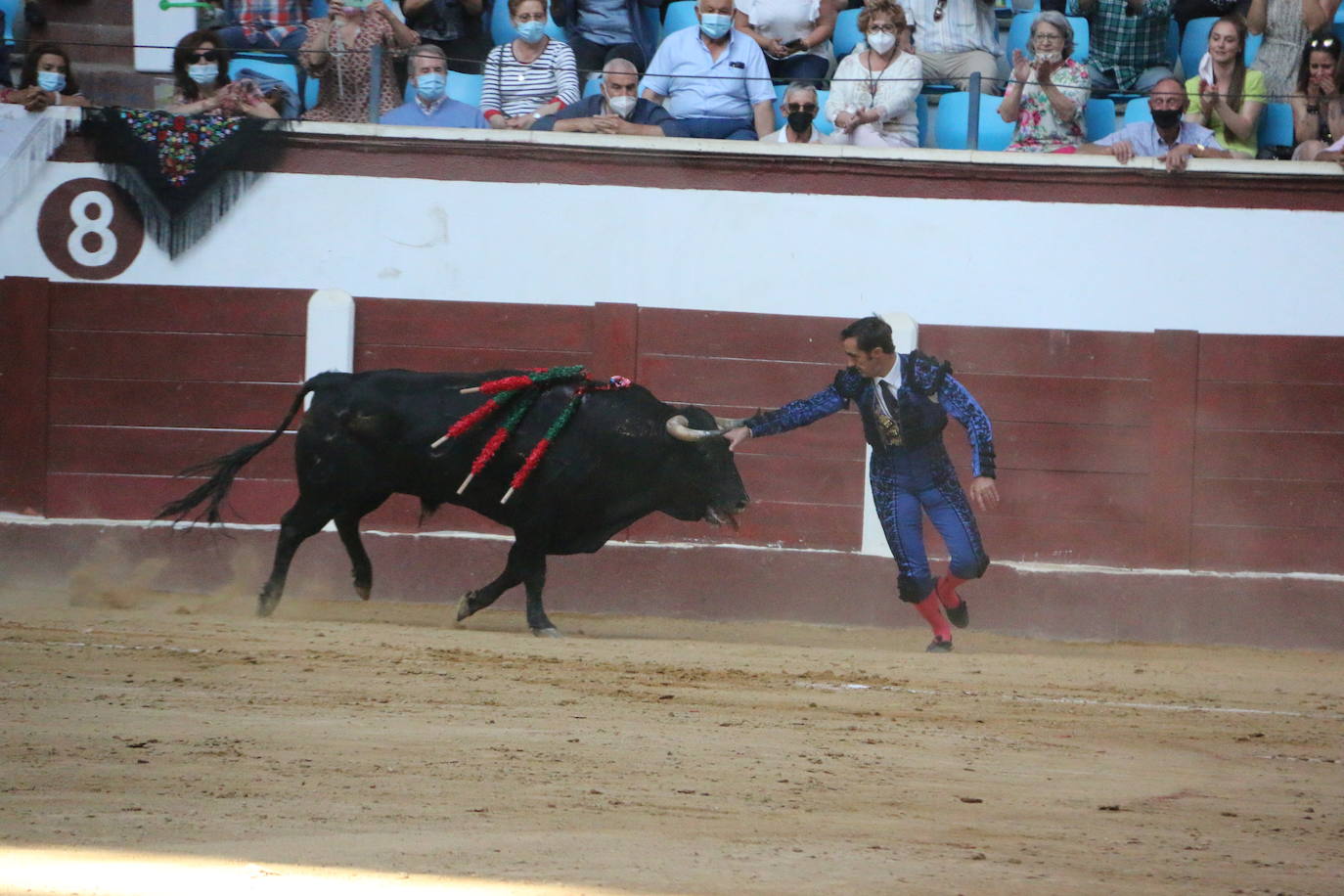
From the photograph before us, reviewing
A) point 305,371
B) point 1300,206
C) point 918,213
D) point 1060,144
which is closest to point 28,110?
point 305,371

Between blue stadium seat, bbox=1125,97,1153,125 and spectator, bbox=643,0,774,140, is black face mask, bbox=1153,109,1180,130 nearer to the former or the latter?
blue stadium seat, bbox=1125,97,1153,125

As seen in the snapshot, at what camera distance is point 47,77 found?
8211 millimetres

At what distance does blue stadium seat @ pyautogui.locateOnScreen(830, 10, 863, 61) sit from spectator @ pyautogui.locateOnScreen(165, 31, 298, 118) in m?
2.80

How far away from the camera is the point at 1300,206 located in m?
7.84

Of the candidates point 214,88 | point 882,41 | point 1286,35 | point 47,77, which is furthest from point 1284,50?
point 47,77

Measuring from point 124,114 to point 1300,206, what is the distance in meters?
5.58

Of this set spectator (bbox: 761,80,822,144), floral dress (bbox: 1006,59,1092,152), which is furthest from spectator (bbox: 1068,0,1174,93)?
spectator (bbox: 761,80,822,144)

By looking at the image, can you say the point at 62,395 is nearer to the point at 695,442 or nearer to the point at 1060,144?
the point at 695,442

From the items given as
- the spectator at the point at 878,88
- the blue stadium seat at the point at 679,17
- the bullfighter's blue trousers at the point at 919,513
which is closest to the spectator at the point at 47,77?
the blue stadium seat at the point at 679,17

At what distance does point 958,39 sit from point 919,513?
2.83 m

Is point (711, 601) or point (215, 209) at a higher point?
point (215, 209)

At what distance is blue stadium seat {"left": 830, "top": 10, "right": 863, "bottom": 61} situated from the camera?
875cm

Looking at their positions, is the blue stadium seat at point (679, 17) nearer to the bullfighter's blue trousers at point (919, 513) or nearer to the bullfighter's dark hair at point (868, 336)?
the bullfighter's dark hair at point (868, 336)

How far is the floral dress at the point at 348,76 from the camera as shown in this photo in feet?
27.1
